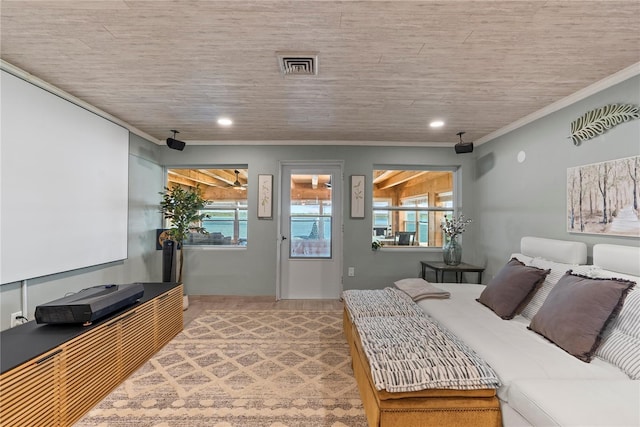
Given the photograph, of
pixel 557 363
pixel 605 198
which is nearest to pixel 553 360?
pixel 557 363

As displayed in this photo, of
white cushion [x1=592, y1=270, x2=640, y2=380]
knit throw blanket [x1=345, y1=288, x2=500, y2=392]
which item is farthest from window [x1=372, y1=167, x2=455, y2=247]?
white cushion [x1=592, y1=270, x2=640, y2=380]

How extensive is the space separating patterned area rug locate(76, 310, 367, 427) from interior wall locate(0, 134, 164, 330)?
→ 108 cm

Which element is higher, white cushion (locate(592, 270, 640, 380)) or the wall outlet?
white cushion (locate(592, 270, 640, 380))

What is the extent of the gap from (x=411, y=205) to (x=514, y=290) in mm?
2291

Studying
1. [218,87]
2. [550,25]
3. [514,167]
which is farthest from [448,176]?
[218,87]

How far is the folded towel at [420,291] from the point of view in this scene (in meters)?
2.75

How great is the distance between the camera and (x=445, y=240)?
4.42m

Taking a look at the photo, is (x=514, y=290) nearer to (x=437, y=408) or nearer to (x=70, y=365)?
(x=437, y=408)

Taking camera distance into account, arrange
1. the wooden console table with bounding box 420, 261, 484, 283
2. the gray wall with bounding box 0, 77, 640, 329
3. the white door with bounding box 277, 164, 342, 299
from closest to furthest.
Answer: the gray wall with bounding box 0, 77, 640, 329 → the wooden console table with bounding box 420, 261, 484, 283 → the white door with bounding box 277, 164, 342, 299

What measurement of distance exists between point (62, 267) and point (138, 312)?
2.83 ft

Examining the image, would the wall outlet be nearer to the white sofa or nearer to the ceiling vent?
the ceiling vent

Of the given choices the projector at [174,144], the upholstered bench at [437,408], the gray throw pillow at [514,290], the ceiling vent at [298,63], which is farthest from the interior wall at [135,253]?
the gray throw pillow at [514,290]

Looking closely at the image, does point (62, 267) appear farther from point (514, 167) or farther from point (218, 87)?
point (514, 167)

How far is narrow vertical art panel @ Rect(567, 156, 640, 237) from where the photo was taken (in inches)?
81.3
